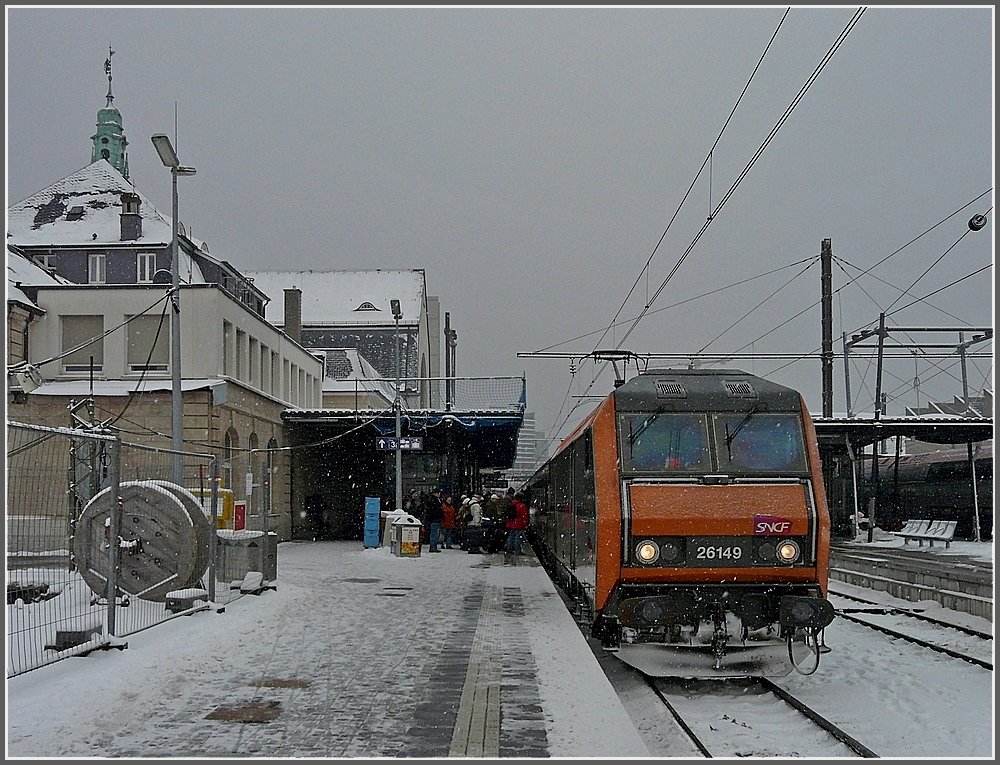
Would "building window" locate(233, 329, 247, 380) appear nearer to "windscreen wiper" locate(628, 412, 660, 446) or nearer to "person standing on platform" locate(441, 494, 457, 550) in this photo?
"person standing on platform" locate(441, 494, 457, 550)

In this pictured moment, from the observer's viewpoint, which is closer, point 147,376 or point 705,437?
point 705,437

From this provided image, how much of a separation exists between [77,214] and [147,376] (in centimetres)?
1479

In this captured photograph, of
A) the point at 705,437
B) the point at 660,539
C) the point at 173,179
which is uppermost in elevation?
the point at 173,179

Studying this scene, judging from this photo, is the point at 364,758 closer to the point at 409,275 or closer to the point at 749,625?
the point at 749,625

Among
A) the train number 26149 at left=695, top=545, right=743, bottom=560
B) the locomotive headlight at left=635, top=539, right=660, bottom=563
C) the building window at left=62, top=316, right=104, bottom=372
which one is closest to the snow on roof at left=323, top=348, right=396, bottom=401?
the building window at left=62, top=316, right=104, bottom=372

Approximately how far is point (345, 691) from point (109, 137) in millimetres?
59473

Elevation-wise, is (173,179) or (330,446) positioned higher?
(173,179)

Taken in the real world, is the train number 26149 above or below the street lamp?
below

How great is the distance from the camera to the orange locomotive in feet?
31.8

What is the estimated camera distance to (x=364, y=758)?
6.50m

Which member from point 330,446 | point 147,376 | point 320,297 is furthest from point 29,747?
point 320,297

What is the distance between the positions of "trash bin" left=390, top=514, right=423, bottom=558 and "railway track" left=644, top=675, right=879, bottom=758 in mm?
15627

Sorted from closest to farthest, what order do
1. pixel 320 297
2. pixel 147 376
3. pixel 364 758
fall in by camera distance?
pixel 364 758 < pixel 147 376 < pixel 320 297

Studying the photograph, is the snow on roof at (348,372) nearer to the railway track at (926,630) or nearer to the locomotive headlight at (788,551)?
the railway track at (926,630)
